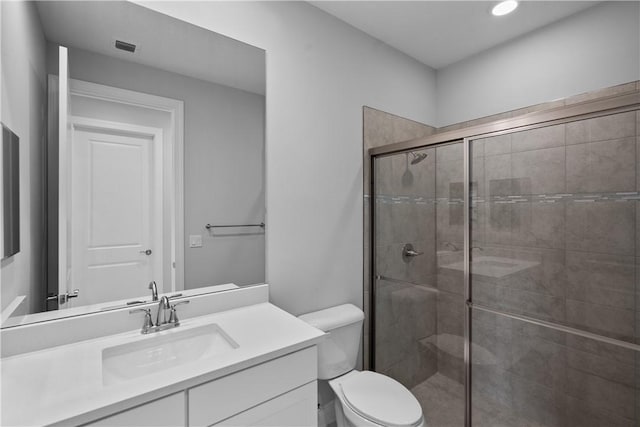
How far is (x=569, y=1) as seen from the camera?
178cm

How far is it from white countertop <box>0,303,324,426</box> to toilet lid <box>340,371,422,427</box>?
21.8 inches

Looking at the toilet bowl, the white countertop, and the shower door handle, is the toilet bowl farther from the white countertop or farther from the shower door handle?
the shower door handle

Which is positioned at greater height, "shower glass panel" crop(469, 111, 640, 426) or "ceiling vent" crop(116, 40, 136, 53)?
"ceiling vent" crop(116, 40, 136, 53)

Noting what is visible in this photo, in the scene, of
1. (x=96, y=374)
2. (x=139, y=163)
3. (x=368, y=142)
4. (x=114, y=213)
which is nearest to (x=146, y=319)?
(x=96, y=374)

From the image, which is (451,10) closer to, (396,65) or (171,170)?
(396,65)

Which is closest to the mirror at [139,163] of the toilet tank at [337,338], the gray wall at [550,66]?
the toilet tank at [337,338]

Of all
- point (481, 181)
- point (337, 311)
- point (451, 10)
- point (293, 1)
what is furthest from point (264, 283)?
point (451, 10)

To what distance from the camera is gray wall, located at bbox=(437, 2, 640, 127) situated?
5.70ft

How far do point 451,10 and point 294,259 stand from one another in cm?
175

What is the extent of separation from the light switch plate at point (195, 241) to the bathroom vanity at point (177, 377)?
266 millimetres

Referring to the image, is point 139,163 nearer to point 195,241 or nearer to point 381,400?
point 195,241

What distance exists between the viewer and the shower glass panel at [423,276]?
179cm

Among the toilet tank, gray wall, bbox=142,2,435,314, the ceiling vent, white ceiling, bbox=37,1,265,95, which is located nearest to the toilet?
the toilet tank

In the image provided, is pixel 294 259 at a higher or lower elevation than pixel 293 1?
lower
